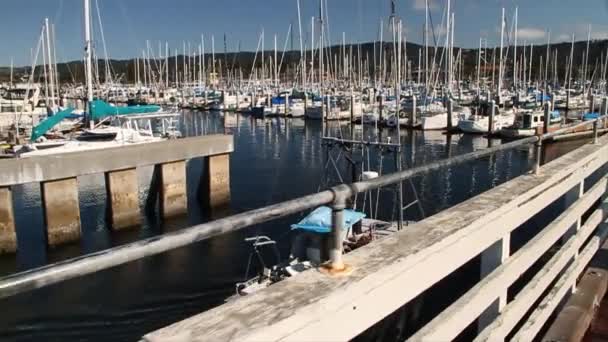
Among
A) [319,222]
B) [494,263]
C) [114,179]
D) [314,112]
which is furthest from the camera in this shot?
[314,112]

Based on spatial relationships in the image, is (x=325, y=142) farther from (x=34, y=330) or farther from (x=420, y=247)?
(x=420, y=247)

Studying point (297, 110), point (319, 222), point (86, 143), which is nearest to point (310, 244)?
point (319, 222)

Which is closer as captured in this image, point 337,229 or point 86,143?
point 337,229

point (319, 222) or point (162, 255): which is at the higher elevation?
point (319, 222)

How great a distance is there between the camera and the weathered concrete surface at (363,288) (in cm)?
183

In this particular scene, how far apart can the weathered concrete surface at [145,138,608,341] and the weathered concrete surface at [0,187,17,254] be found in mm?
15282

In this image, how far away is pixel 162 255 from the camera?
1602cm

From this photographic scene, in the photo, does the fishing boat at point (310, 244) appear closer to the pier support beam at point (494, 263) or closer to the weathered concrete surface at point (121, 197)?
the pier support beam at point (494, 263)

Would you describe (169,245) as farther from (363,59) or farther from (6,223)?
(363,59)

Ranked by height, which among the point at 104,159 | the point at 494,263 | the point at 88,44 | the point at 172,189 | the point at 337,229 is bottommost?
the point at 172,189

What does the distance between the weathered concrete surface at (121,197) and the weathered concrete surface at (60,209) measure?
1582 millimetres

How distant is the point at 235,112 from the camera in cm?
8019

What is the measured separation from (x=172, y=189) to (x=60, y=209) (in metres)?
4.40

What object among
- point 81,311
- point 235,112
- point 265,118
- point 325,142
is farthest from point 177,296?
point 235,112
